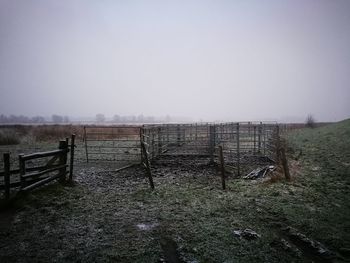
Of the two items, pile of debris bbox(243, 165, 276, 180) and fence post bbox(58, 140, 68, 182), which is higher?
fence post bbox(58, 140, 68, 182)

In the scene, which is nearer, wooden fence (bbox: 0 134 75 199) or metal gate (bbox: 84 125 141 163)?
wooden fence (bbox: 0 134 75 199)

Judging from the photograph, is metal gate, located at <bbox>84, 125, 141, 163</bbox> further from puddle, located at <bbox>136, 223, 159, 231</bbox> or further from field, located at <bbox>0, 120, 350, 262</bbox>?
puddle, located at <bbox>136, 223, 159, 231</bbox>

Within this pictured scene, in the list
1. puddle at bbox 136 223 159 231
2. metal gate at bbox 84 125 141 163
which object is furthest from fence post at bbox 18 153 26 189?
puddle at bbox 136 223 159 231

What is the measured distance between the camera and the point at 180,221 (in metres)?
5.95

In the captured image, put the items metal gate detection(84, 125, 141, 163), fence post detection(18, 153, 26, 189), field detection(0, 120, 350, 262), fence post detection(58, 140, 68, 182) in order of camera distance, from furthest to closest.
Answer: metal gate detection(84, 125, 141, 163) < fence post detection(58, 140, 68, 182) < fence post detection(18, 153, 26, 189) < field detection(0, 120, 350, 262)

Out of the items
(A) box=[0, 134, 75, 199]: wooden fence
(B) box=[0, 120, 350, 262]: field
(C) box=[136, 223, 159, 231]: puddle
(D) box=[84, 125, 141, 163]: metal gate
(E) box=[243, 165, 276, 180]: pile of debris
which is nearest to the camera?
(B) box=[0, 120, 350, 262]: field

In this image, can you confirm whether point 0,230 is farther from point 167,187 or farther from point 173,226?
point 167,187

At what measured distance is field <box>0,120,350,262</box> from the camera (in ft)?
15.2

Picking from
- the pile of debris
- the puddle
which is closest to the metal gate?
the puddle

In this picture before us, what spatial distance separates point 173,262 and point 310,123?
58749mm

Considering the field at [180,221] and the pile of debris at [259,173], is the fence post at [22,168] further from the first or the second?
the pile of debris at [259,173]

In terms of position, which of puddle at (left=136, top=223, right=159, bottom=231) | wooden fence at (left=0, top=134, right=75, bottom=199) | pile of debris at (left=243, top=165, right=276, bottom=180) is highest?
wooden fence at (left=0, top=134, right=75, bottom=199)

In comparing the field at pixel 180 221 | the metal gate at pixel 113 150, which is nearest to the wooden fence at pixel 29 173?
the field at pixel 180 221

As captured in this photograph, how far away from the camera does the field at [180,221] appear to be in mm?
4633
